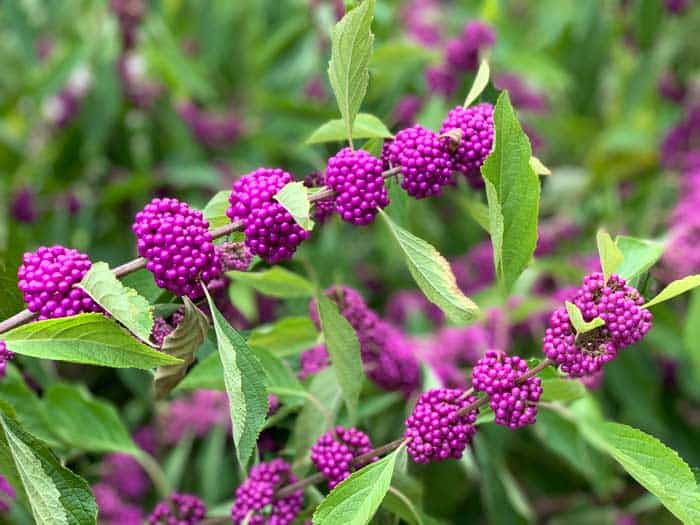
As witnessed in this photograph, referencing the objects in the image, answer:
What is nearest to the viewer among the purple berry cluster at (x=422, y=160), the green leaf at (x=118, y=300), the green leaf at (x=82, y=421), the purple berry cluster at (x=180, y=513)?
the green leaf at (x=118, y=300)

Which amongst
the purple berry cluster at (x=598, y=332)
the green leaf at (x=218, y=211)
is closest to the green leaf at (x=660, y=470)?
the purple berry cluster at (x=598, y=332)

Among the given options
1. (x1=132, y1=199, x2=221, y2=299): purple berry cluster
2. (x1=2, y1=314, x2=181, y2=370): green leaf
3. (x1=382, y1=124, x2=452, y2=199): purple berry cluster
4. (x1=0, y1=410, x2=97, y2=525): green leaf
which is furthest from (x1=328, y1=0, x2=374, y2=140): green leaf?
(x1=0, y1=410, x2=97, y2=525): green leaf

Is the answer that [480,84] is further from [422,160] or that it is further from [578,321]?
[578,321]

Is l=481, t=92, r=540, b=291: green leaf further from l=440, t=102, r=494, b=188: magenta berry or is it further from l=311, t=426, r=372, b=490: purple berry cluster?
l=311, t=426, r=372, b=490: purple berry cluster

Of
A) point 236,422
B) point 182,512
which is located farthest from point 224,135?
point 236,422

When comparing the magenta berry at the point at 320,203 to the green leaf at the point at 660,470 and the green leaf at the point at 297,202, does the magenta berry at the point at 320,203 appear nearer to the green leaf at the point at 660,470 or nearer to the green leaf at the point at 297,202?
the green leaf at the point at 297,202

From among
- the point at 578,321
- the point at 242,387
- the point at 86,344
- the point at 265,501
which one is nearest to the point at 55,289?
the point at 86,344
